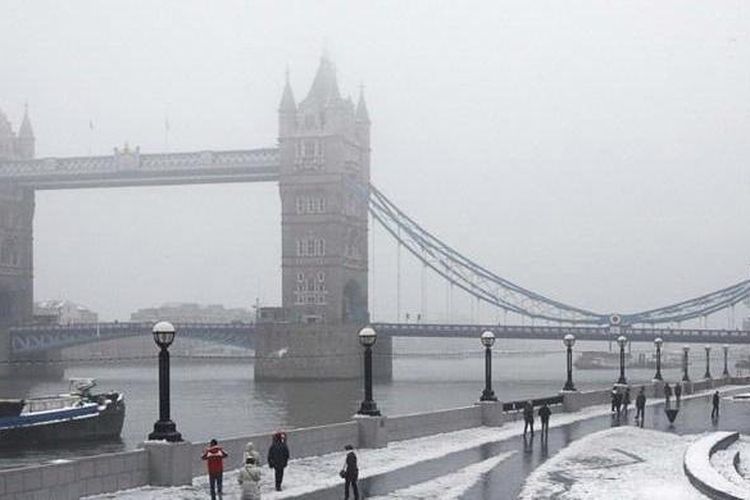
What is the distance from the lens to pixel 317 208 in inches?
4850

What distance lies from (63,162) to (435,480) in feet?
376

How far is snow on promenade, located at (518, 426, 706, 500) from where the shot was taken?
24.7m

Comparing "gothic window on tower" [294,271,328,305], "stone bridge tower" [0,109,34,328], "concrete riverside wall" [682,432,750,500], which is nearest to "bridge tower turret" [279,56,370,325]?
"gothic window on tower" [294,271,328,305]

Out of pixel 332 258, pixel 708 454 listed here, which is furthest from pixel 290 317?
pixel 708 454

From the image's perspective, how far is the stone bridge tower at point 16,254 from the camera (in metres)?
136

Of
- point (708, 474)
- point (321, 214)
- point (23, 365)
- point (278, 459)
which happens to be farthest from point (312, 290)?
point (278, 459)

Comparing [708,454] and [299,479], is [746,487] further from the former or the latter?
[299,479]

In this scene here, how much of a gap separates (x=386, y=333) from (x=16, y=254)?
1712 inches

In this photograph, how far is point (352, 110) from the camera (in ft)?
425

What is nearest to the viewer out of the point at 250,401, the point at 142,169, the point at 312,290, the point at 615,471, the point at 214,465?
the point at 214,465

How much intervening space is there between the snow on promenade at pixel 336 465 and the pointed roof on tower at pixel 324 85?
8947 cm

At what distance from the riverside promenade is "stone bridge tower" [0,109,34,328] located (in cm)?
10323

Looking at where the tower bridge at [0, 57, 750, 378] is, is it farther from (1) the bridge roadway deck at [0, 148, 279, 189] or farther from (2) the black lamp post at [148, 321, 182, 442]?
(2) the black lamp post at [148, 321, 182, 442]

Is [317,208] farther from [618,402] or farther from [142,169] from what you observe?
[618,402]
